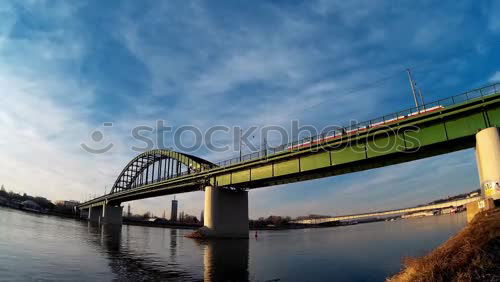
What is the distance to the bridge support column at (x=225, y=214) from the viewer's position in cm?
6128

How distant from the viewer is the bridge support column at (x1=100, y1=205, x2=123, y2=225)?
138m

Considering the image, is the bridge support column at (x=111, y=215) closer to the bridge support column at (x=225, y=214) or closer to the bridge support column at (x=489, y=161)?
the bridge support column at (x=225, y=214)

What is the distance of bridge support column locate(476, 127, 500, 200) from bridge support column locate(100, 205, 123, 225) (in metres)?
138

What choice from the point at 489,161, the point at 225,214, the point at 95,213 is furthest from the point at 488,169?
the point at 95,213

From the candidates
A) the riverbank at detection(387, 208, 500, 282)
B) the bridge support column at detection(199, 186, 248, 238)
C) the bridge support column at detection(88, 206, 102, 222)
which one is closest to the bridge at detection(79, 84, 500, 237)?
the bridge support column at detection(199, 186, 248, 238)

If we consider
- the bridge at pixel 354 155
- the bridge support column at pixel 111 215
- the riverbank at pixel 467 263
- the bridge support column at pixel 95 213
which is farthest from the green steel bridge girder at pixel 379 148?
the bridge support column at pixel 95 213

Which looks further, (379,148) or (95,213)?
(95,213)

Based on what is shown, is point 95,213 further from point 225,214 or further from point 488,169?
point 488,169

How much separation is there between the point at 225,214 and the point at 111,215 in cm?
9596

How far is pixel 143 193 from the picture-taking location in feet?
349

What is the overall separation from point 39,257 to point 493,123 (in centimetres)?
4307

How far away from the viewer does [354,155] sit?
42312 millimetres

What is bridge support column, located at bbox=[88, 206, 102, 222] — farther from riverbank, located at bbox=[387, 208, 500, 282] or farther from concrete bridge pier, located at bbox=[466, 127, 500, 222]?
riverbank, located at bbox=[387, 208, 500, 282]

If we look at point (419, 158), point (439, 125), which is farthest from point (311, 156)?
point (439, 125)
